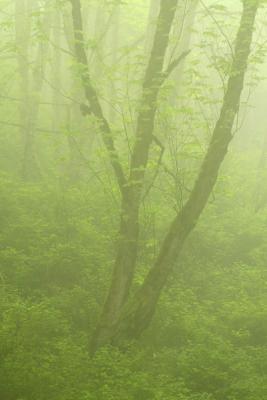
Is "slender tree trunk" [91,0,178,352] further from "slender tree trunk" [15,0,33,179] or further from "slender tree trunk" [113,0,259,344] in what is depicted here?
"slender tree trunk" [15,0,33,179]

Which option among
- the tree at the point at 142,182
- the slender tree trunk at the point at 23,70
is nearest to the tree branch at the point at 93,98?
the tree at the point at 142,182

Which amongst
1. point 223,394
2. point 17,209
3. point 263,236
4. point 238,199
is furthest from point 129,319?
point 238,199

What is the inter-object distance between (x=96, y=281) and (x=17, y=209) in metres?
2.89

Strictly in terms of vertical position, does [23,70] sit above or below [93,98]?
above

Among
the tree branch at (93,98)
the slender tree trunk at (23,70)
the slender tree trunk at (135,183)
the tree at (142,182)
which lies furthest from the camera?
the slender tree trunk at (23,70)

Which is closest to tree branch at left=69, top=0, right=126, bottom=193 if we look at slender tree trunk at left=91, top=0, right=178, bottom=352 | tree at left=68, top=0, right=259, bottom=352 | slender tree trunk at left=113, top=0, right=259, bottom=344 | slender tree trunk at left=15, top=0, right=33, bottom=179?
tree at left=68, top=0, right=259, bottom=352

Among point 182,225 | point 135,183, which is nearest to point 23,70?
point 135,183

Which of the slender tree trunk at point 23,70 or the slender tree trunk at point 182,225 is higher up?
the slender tree trunk at point 23,70

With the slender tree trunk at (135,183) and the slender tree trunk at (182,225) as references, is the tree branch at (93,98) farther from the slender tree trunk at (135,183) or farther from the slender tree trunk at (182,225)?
the slender tree trunk at (182,225)

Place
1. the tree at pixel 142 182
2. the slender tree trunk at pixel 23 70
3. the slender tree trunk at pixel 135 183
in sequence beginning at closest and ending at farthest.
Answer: the tree at pixel 142 182
the slender tree trunk at pixel 135 183
the slender tree trunk at pixel 23 70

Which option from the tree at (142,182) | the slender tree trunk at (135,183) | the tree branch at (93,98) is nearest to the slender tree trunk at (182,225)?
the tree at (142,182)

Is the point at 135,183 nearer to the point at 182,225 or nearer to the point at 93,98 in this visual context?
the point at 182,225

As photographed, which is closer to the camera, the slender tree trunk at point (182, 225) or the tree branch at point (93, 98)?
the slender tree trunk at point (182, 225)

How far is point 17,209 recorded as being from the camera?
12000 millimetres
